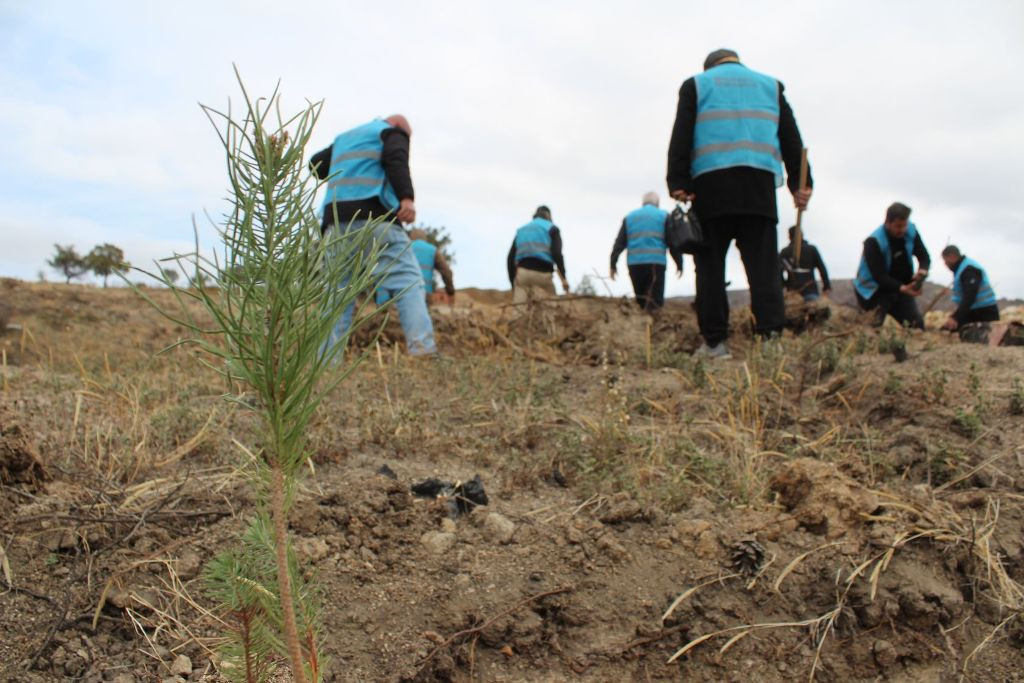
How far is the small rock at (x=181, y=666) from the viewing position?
5.36ft

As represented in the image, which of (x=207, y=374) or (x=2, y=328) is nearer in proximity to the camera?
(x=207, y=374)

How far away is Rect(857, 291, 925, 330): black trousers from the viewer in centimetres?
736

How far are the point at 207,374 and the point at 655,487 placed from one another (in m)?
2.67

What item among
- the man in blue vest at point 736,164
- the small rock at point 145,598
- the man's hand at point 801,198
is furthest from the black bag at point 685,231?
the small rock at point 145,598

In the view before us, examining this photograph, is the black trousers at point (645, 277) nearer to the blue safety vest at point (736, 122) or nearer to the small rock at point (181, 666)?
the blue safety vest at point (736, 122)

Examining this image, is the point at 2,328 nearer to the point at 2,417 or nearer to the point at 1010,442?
the point at 2,417

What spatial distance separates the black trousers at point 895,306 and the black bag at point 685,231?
127 inches

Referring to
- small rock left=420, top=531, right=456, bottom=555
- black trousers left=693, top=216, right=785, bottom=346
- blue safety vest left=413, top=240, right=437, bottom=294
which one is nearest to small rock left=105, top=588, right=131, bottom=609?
small rock left=420, top=531, right=456, bottom=555

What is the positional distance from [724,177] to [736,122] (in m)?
0.33

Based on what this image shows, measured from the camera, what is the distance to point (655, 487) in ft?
8.42

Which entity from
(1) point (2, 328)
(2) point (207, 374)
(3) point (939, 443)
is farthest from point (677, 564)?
(1) point (2, 328)

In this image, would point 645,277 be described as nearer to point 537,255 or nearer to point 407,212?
point 537,255

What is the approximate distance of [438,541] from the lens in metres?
2.17

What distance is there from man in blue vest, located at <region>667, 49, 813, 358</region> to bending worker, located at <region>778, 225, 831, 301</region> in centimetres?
372
